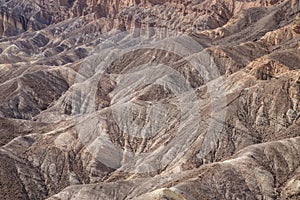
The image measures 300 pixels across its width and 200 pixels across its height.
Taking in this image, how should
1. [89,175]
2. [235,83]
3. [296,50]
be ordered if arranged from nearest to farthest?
1. [89,175]
2. [235,83]
3. [296,50]

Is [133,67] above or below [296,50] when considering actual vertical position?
below

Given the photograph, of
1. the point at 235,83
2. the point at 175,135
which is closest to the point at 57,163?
the point at 175,135

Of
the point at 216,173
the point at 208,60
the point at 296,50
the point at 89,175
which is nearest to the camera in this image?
the point at 216,173

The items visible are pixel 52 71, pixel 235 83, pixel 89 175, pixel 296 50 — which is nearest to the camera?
pixel 89 175

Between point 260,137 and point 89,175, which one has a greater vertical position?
point 260,137

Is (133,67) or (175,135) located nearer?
(175,135)

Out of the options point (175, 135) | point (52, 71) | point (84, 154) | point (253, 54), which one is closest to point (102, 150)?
point (84, 154)

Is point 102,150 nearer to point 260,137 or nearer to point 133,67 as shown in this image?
point 260,137

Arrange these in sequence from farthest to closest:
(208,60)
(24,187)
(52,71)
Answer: (52,71)
(208,60)
(24,187)

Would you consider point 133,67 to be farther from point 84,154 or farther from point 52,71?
point 84,154
